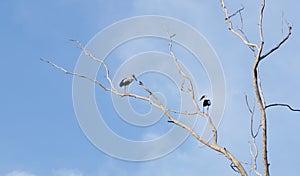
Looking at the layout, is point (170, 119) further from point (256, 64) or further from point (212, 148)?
point (256, 64)

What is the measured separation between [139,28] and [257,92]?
9.59 ft

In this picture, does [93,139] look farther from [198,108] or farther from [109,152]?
[198,108]

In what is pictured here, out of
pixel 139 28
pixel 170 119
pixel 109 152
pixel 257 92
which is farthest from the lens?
pixel 139 28

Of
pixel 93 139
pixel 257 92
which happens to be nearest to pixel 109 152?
pixel 93 139

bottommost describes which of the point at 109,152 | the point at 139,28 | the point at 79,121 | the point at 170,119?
the point at 170,119

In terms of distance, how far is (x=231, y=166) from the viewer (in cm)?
332

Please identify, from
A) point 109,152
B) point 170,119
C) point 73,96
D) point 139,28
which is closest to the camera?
point 170,119

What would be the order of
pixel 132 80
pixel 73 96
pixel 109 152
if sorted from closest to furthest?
pixel 132 80 → pixel 109 152 → pixel 73 96

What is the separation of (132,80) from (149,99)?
0.70m

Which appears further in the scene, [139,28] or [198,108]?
[139,28]

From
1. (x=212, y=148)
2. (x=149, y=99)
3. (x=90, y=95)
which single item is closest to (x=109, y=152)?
(x=90, y=95)

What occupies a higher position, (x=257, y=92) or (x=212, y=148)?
(x=257, y=92)

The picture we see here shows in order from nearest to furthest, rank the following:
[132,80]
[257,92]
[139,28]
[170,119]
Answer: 1. [257,92]
2. [170,119]
3. [132,80]
4. [139,28]

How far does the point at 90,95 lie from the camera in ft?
17.5
